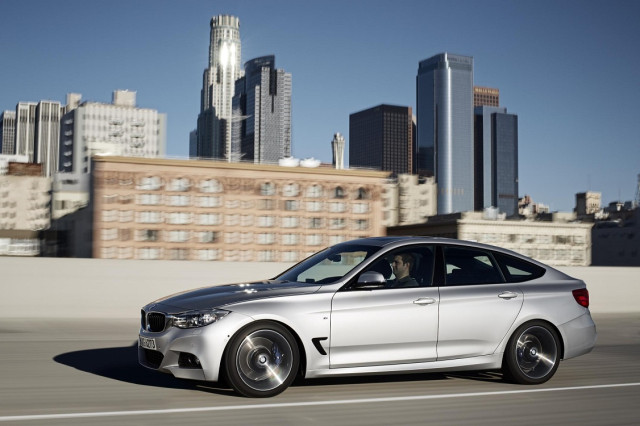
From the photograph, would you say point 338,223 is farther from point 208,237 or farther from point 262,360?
point 262,360

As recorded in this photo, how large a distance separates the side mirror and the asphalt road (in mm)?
1000

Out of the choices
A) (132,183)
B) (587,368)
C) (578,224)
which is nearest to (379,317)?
(587,368)

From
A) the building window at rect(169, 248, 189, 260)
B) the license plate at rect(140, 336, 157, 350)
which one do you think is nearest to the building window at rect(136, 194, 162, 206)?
the building window at rect(169, 248, 189, 260)

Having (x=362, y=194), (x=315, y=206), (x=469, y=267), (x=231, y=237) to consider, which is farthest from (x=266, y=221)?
(x=469, y=267)

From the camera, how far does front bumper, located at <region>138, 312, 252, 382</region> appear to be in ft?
22.4

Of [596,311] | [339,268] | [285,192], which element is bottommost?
[596,311]

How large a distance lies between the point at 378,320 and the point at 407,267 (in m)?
0.75

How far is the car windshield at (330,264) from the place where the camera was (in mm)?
7720

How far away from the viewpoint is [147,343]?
7.23 metres

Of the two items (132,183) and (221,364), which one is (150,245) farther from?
(221,364)

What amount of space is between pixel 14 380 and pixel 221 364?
2503 millimetres

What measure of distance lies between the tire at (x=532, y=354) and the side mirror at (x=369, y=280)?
1.66m

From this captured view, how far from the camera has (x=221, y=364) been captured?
691 cm

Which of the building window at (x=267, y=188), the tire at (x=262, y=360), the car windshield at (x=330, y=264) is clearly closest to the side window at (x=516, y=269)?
the car windshield at (x=330, y=264)
